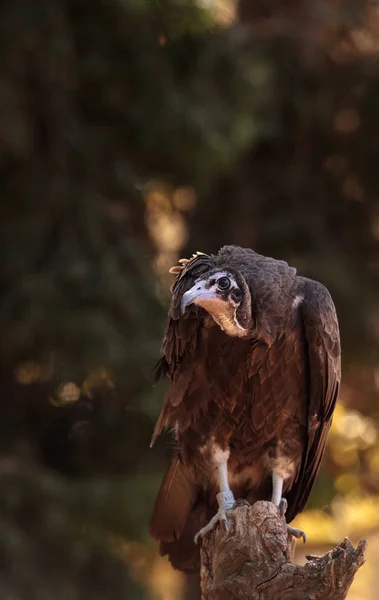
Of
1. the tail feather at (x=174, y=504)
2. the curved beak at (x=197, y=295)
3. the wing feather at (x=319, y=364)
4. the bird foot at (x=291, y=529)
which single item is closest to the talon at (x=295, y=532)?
the bird foot at (x=291, y=529)

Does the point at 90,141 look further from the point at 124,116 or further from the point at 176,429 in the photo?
the point at 176,429

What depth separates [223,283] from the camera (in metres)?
3.98

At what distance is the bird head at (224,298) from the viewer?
3.95 metres

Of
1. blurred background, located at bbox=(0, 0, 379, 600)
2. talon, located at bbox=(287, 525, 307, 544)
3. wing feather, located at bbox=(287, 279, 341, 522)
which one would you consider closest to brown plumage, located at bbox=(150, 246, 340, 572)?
wing feather, located at bbox=(287, 279, 341, 522)

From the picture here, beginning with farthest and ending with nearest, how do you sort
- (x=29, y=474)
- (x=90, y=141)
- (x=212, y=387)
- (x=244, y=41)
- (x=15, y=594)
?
1. (x=244, y=41)
2. (x=90, y=141)
3. (x=29, y=474)
4. (x=15, y=594)
5. (x=212, y=387)

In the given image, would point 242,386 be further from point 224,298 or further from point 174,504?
point 174,504

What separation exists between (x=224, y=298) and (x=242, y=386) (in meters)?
0.53

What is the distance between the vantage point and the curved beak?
12.9 feet

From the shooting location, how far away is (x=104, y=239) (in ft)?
24.4

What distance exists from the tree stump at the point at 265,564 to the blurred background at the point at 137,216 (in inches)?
115

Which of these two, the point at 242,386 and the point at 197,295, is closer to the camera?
the point at 197,295

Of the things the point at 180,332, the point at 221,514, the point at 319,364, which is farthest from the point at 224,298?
the point at 221,514

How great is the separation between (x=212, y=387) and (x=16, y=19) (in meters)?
3.48

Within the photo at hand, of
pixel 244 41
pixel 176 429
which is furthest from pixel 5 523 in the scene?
pixel 244 41
